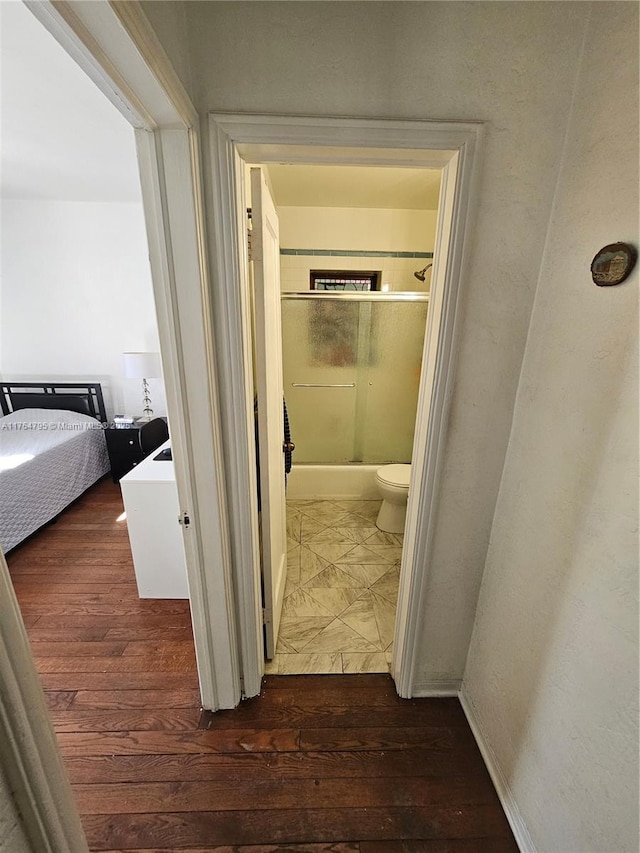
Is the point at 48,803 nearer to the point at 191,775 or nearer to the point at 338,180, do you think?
the point at 191,775

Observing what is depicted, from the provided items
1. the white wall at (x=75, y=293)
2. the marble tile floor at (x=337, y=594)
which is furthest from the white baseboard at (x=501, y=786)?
A: the white wall at (x=75, y=293)

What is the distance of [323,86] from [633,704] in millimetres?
1600

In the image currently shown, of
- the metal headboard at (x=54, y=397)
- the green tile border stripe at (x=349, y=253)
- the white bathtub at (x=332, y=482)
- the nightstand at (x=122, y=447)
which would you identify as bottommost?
the white bathtub at (x=332, y=482)

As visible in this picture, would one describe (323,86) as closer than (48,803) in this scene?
No

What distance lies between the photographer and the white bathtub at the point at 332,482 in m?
3.03

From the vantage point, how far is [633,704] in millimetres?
694

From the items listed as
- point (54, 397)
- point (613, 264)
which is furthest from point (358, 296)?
point (54, 397)

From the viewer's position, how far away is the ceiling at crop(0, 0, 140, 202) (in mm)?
1222

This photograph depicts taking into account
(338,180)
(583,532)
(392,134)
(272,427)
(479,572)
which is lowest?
(479,572)

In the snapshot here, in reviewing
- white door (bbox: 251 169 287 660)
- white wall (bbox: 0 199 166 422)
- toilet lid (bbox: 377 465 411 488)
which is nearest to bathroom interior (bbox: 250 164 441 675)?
toilet lid (bbox: 377 465 411 488)

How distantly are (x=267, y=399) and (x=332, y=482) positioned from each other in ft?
6.24

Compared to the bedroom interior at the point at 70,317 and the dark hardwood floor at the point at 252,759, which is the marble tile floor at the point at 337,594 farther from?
the bedroom interior at the point at 70,317

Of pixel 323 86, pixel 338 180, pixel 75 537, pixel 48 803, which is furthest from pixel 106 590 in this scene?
pixel 338 180

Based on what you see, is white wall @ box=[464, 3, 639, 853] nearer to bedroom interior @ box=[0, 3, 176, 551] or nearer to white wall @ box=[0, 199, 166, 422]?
bedroom interior @ box=[0, 3, 176, 551]
